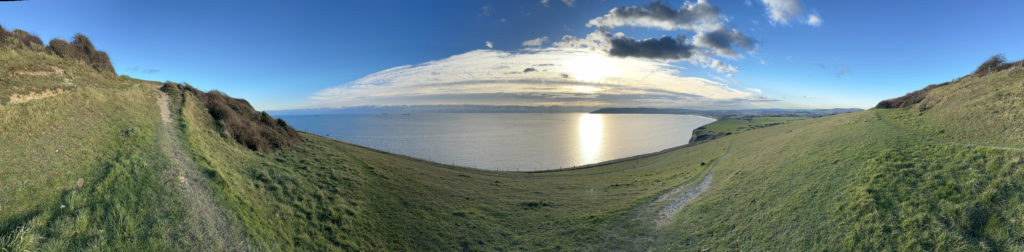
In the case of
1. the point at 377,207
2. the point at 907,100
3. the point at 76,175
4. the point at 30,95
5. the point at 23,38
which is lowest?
the point at 377,207

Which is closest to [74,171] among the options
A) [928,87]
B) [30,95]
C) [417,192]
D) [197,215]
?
[197,215]

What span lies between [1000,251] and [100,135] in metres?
37.9

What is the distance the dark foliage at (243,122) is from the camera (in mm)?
24578

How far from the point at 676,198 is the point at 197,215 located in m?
28.5

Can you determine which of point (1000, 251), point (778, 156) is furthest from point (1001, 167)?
point (778, 156)

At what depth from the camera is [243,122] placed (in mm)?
26938

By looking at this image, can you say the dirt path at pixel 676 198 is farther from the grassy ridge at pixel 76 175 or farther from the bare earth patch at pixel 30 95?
the bare earth patch at pixel 30 95

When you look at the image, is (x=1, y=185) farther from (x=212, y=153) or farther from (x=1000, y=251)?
(x=1000, y=251)

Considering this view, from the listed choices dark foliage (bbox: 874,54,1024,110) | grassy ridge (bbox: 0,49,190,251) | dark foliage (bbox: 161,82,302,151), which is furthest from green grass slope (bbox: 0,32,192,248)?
dark foliage (bbox: 874,54,1024,110)

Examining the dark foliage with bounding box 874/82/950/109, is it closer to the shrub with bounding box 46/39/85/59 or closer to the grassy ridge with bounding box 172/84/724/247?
the grassy ridge with bounding box 172/84/724/247

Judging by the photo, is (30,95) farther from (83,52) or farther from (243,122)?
(83,52)

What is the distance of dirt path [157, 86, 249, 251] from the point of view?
10770 mm

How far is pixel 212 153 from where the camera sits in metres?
19.0

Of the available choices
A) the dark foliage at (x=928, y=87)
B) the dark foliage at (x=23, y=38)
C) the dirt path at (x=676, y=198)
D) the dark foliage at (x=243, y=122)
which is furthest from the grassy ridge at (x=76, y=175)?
the dark foliage at (x=928, y=87)
